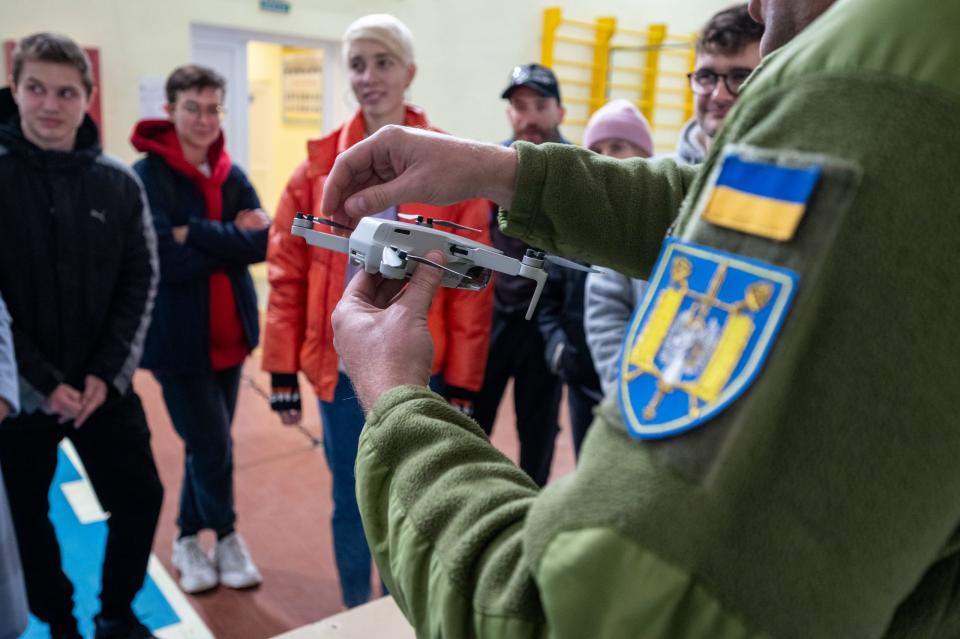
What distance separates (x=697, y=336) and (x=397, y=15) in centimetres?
556

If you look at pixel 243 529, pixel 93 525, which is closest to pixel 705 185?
pixel 243 529

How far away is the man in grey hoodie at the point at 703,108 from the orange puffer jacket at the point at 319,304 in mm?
335

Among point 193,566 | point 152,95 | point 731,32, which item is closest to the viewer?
point 731,32

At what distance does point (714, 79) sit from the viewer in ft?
6.00

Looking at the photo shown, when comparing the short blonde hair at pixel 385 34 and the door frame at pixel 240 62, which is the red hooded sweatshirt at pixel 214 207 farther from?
the door frame at pixel 240 62

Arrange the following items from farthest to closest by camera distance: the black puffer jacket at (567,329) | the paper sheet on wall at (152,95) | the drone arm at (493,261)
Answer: the paper sheet on wall at (152,95) → the black puffer jacket at (567,329) → the drone arm at (493,261)

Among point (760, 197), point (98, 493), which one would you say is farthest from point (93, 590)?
point (760, 197)

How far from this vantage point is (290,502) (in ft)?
9.21

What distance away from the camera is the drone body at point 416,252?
2.52ft

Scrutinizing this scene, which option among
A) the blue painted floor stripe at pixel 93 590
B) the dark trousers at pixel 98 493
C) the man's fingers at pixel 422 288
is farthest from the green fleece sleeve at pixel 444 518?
the blue painted floor stripe at pixel 93 590

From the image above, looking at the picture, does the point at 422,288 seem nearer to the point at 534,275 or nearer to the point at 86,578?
the point at 534,275

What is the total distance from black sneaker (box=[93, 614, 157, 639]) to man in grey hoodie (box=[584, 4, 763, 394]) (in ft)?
4.78

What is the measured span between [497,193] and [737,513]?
53 cm

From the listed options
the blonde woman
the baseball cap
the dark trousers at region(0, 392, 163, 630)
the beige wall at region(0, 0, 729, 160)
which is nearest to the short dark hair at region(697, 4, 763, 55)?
the blonde woman
